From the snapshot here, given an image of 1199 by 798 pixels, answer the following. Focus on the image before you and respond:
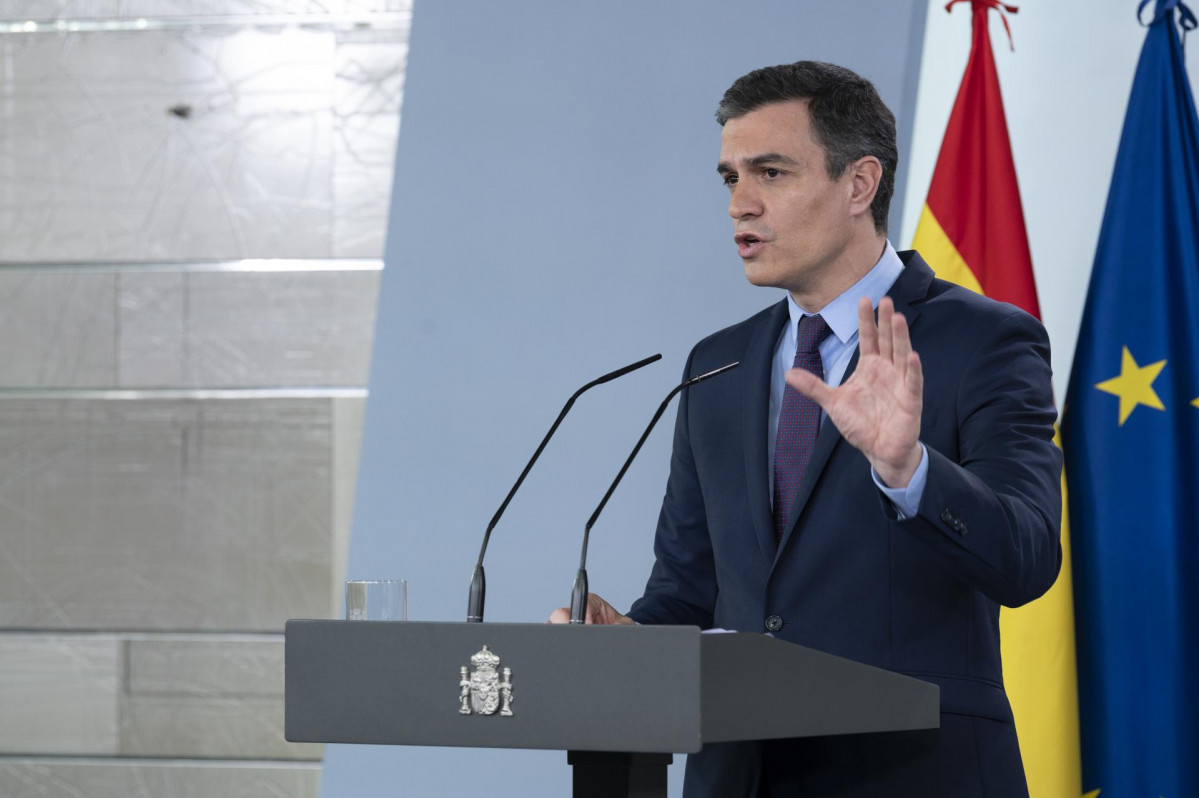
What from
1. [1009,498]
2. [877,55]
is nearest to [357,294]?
[877,55]

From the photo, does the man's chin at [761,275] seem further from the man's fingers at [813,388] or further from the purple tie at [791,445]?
the man's fingers at [813,388]

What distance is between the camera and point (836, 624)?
1.75m

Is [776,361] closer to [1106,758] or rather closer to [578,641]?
[578,641]

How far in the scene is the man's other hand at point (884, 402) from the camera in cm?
138

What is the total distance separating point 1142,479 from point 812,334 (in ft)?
3.55

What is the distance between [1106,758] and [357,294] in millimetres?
2359

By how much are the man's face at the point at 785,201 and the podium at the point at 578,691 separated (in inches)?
31.3

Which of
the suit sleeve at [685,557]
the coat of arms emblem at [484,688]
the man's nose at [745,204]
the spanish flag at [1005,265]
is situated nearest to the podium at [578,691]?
the coat of arms emblem at [484,688]

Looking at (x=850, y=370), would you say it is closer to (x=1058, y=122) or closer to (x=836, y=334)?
(x=836, y=334)

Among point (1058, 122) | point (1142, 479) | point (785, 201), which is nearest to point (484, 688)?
point (785, 201)

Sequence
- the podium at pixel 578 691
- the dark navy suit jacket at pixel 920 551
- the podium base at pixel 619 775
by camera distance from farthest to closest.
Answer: the dark navy suit jacket at pixel 920 551 → the podium base at pixel 619 775 → the podium at pixel 578 691

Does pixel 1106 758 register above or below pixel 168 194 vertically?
below

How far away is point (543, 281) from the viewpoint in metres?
3.28

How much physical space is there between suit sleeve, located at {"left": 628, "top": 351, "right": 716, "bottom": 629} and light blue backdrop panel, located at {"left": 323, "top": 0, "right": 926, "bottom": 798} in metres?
0.99
